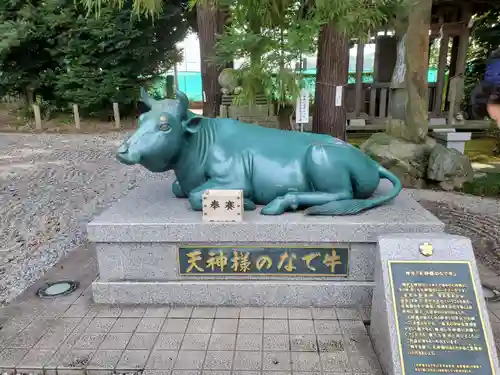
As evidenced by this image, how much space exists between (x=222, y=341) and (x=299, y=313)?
27.2 inches

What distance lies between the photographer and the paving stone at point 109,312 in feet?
11.0

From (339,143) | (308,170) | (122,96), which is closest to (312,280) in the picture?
(308,170)

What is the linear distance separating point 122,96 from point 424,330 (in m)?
15.7

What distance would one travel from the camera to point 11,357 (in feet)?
9.36

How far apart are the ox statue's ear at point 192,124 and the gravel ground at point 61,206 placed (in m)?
2.24

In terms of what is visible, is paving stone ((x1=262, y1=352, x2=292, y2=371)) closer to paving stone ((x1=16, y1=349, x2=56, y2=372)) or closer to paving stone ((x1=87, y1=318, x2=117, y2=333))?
paving stone ((x1=87, y1=318, x2=117, y2=333))

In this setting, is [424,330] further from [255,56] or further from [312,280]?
[255,56]

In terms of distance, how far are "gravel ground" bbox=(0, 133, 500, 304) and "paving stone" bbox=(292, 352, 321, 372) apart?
2.49 metres

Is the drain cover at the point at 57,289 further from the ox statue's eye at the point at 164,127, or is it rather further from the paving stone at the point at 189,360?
the ox statue's eye at the point at 164,127

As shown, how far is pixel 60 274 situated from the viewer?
4109mm

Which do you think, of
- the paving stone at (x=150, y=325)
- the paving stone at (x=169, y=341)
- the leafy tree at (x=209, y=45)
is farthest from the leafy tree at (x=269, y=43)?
the leafy tree at (x=209, y=45)

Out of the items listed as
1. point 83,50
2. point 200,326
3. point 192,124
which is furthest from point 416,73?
point 83,50

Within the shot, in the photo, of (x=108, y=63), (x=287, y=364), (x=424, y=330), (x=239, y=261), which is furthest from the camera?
(x=108, y=63)

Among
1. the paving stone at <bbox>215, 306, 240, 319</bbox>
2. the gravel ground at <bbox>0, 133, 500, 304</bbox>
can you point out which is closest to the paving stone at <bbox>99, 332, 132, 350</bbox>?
the paving stone at <bbox>215, 306, 240, 319</bbox>
